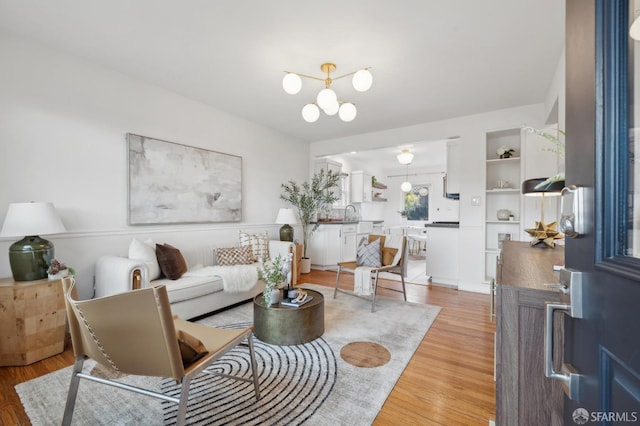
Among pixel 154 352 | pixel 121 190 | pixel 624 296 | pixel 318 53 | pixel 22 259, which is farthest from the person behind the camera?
pixel 121 190

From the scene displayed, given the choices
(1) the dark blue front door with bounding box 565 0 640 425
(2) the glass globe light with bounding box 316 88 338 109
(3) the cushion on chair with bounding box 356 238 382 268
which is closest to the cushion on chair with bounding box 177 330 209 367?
(1) the dark blue front door with bounding box 565 0 640 425

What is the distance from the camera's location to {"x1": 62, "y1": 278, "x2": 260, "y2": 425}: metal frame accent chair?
1.20 meters

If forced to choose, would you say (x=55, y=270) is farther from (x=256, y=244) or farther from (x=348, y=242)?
(x=348, y=242)

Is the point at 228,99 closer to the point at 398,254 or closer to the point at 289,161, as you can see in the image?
the point at 289,161

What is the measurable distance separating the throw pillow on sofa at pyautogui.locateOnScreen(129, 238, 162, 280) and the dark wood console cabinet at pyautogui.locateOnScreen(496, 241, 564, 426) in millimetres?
2949

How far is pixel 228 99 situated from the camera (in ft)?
12.2

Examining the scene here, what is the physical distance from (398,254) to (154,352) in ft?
9.49

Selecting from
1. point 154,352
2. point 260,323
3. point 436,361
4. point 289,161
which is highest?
point 289,161

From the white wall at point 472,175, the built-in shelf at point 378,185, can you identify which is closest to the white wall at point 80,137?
the white wall at point 472,175

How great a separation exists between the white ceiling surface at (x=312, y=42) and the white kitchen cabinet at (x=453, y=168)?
1.11 metres

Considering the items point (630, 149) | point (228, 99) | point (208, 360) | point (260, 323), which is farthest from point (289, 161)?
point (630, 149)

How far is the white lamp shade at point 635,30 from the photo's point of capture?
472mm

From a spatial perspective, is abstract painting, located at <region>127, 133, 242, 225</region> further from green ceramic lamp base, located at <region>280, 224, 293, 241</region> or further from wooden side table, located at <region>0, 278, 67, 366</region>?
wooden side table, located at <region>0, 278, 67, 366</region>

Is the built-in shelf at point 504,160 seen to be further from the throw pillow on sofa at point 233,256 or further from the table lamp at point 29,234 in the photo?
the table lamp at point 29,234
